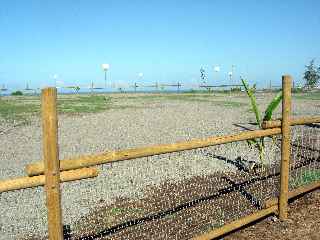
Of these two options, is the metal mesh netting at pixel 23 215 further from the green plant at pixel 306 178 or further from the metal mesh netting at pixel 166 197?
the green plant at pixel 306 178

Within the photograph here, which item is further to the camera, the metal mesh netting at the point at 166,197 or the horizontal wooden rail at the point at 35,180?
the metal mesh netting at the point at 166,197

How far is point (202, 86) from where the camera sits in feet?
156

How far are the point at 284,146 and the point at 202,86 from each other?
43.2 metres

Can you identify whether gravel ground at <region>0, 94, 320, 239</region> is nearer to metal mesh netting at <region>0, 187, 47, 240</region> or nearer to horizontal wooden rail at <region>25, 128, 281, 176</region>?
metal mesh netting at <region>0, 187, 47, 240</region>

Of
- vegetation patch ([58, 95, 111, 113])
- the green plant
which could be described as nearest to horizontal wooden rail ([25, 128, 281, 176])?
the green plant

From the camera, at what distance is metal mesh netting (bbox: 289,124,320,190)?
6262 mm

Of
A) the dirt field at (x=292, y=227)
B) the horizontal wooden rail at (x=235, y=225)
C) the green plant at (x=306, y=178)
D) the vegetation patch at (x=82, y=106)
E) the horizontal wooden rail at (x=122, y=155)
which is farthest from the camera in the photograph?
the vegetation patch at (x=82, y=106)

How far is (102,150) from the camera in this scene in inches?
388

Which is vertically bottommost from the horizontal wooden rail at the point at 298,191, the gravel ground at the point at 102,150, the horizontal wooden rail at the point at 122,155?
the gravel ground at the point at 102,150

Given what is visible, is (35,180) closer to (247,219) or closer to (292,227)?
(247,219)

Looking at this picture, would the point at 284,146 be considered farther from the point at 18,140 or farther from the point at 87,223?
the point at 18,140

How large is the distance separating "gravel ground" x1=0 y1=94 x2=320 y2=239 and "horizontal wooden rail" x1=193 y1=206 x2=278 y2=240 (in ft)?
3.71

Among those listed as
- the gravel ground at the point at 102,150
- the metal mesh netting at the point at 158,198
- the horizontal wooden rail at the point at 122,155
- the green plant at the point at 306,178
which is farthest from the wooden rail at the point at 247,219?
the gravel ground at the point at 102,150

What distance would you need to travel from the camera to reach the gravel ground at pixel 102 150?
529 centimetres
